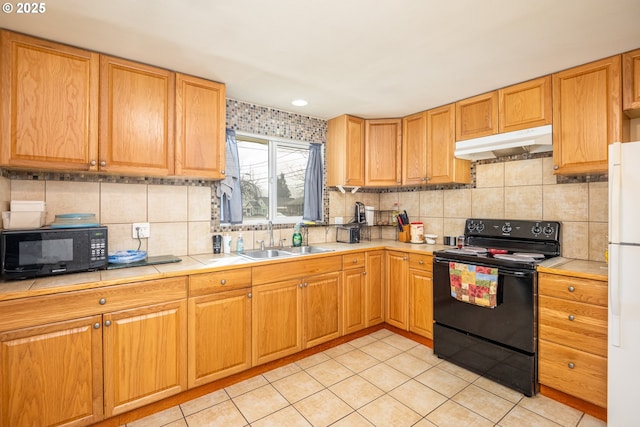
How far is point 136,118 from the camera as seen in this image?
2.10m

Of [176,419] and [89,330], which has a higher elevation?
[89,330]

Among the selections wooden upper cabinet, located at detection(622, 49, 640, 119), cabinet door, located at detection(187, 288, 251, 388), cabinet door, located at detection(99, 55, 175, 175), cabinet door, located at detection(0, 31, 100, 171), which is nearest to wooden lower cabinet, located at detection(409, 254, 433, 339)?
cabinet door, located at detection(187, 288, 251, 388)

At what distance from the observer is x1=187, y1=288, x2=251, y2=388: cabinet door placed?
2064 millimetres

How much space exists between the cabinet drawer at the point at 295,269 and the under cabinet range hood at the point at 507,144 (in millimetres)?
1539

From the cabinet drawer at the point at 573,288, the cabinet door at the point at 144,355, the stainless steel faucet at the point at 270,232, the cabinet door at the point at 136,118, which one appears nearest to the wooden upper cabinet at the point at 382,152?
the stainless steel faucet at the point at 270,232

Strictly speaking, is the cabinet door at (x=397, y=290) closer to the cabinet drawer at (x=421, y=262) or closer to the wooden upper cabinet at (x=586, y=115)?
the cabinet drawer at (x=421, y=262)

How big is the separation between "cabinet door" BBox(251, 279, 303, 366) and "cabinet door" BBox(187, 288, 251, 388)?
2.6 inches

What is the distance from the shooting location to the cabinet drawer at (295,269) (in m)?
2.37

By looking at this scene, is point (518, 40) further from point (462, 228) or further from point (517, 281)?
point (462, 228)

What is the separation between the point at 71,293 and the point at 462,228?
125 inches

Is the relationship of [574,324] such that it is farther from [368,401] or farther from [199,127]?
[199,127]

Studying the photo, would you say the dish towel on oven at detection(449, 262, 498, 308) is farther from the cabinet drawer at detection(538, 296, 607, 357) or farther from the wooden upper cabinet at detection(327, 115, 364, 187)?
the wooden upper cabinet at detection(327, 115, 364, 187)

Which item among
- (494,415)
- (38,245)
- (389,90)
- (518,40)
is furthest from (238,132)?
(494,415)

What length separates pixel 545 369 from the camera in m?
2.08
